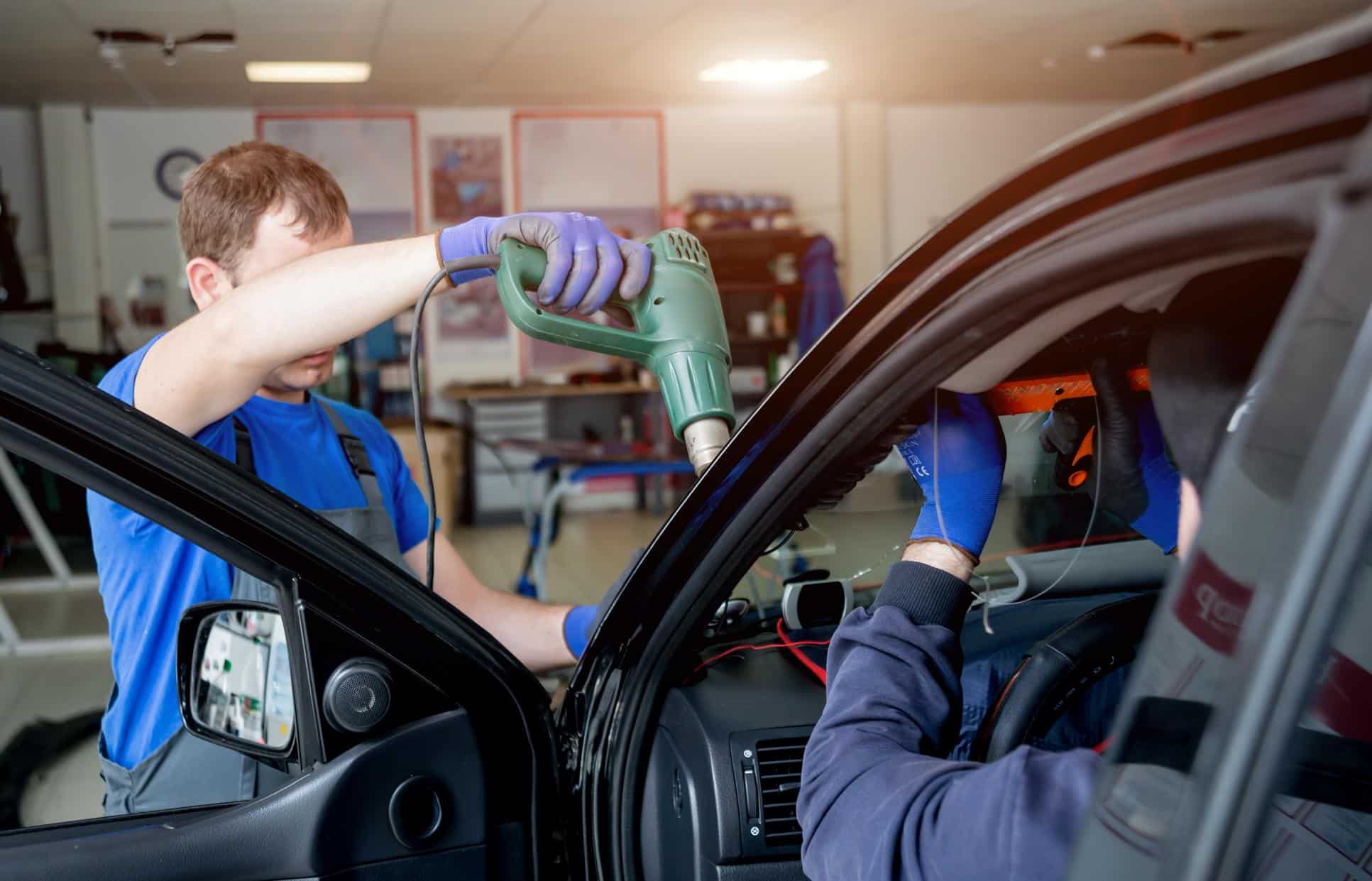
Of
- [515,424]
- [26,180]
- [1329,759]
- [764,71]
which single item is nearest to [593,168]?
[764,71]

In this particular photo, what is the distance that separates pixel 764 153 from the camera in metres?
8.92

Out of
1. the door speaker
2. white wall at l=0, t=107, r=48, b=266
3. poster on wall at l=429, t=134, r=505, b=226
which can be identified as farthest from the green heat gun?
white wall at l=0, t=107, r=48, b=266

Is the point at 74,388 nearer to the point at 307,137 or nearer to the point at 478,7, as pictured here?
the point at 478,7

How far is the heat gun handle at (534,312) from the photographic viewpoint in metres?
1.06

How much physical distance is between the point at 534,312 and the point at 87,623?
4.97 m

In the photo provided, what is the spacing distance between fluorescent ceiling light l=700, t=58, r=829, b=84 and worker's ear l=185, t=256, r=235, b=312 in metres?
6.29

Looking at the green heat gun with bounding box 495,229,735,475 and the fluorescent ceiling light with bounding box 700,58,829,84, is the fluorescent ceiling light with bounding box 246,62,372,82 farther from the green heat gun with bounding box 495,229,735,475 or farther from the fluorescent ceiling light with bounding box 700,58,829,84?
the green heat gun with bounding box 495,229,735,475

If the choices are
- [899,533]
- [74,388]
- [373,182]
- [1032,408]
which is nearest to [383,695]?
[74,388]

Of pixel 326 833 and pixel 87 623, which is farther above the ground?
pixel 326 833

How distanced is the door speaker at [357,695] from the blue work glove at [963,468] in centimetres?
45

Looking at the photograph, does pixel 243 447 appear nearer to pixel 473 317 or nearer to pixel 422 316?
pixel 422 316

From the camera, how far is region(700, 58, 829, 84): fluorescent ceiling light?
7.39m

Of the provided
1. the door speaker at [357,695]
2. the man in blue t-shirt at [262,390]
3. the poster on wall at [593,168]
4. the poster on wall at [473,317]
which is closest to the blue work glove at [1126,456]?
the man in blue t-shirt at [262,390]

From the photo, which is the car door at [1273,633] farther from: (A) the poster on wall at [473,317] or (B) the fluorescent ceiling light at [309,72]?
(A) the poster on wall at [473,317]
